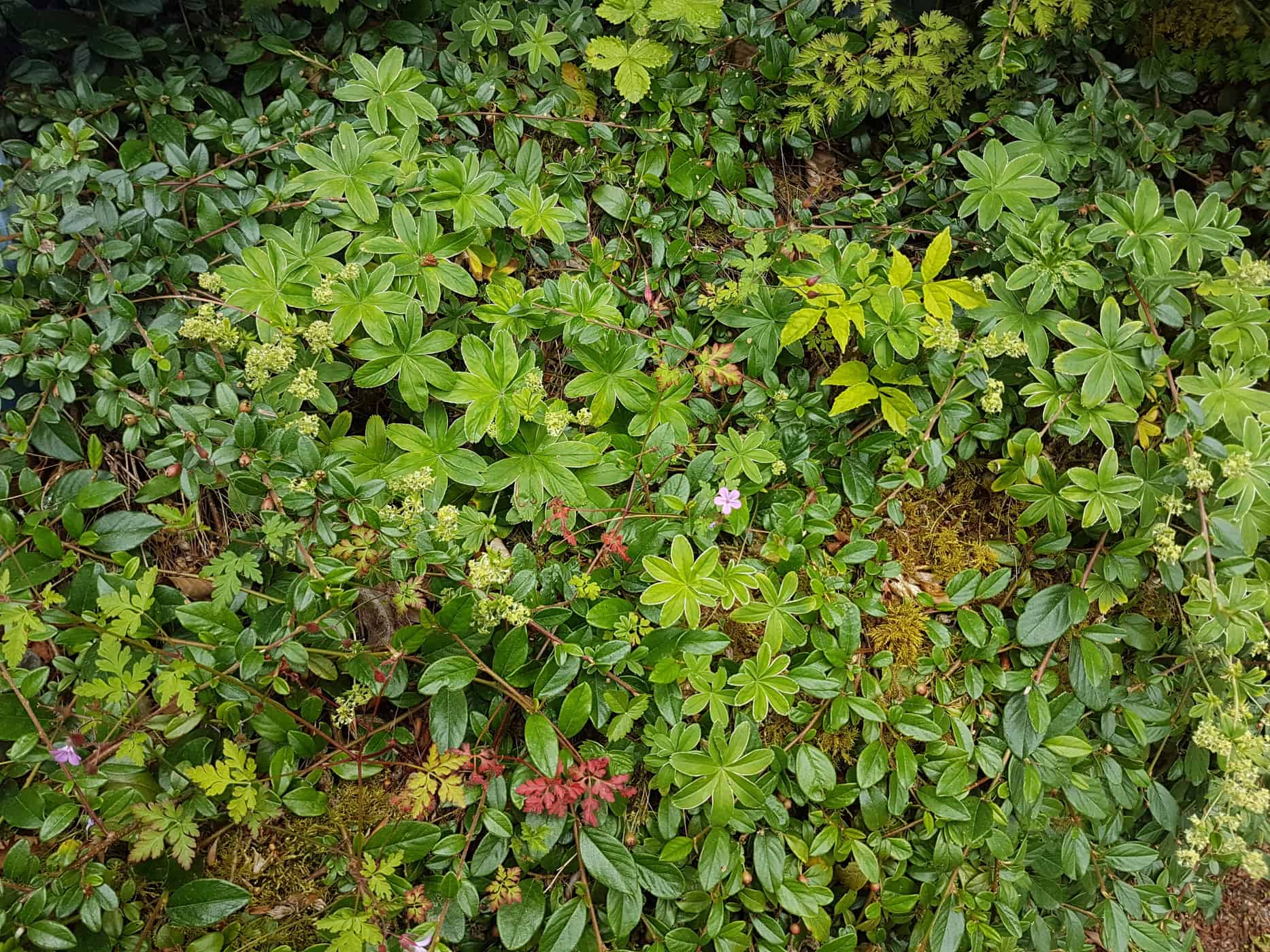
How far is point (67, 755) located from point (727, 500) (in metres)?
2.23

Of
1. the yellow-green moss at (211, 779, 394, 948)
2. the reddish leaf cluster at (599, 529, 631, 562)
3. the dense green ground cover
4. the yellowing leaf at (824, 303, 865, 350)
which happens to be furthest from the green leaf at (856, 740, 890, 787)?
the yellow-green moss at (211, 779, 394, 948)

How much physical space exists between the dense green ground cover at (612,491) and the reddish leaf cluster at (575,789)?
0.5 inches

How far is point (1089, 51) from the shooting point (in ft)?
10.7

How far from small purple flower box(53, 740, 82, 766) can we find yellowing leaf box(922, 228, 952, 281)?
3.34 meters

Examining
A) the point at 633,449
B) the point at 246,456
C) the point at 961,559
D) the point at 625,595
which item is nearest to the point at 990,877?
the point at 961,559

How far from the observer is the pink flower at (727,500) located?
2.66m

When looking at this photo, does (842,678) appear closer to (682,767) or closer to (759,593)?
(759,593)

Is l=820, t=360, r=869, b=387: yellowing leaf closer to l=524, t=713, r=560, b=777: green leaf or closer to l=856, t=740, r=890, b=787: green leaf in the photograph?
l=856, t=740, r=890, b=787: green leaf

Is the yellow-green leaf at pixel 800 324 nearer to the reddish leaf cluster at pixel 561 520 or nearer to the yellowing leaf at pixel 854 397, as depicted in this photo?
the yellowing leaf at pixel 854 397

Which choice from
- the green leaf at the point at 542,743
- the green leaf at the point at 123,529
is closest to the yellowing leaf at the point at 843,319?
the green leaf at the point at 542,743

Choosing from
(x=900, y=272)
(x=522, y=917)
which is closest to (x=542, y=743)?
(x=522, y=917)

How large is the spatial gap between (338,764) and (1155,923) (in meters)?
2.96

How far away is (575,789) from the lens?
225 centimetres

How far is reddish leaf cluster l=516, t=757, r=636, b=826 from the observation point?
224 cm
